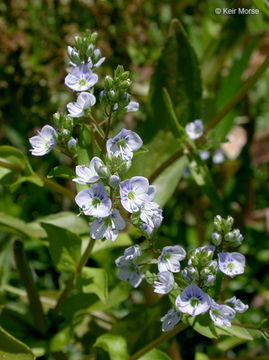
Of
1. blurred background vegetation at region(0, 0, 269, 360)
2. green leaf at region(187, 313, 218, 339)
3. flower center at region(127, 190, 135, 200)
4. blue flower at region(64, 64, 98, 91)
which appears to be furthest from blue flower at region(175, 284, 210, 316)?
blurred background vegetation at region(0, 0, 269, 360)

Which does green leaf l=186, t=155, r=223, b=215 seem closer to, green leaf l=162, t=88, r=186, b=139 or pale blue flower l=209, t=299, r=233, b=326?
green leaf l=162, t=88, r=186, b=139

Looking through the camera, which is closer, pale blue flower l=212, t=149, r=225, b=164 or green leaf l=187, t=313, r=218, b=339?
green leaf l=187, t=313, r=218, b=339

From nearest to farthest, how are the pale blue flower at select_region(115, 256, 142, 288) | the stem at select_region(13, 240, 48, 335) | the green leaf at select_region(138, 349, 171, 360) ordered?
the pale blue flower at select_region(115, 256, 142, 288), the green leaf at select_region(138, 349, 171, 360), the stem at select_region(13, 240, 48, 335)

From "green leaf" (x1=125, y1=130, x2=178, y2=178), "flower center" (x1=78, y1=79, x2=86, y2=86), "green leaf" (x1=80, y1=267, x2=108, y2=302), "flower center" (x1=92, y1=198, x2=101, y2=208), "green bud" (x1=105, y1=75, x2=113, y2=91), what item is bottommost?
"green leaf" (x1=80, y1=267, x2=108, y2=302)

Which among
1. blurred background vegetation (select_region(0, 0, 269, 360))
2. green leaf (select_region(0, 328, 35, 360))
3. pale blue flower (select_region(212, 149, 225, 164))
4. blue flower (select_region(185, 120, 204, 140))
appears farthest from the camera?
pale blue flower (select_region(212, 149, 225, 164))

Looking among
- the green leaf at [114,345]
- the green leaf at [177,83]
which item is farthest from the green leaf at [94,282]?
the green leaf at [177,83]

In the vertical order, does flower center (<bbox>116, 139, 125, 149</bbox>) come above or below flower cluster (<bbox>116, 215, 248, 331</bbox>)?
above
